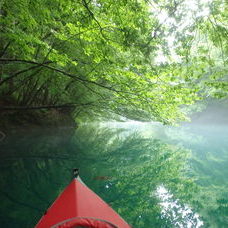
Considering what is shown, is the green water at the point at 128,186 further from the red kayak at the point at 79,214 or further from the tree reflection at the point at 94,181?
the red kayak at the point at 79,214

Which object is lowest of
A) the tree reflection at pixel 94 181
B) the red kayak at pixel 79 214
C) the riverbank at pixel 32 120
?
the red kayak at pixel 79 214

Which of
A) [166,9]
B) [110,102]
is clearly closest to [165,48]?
[166,9]

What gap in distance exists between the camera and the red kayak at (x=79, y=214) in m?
2.81

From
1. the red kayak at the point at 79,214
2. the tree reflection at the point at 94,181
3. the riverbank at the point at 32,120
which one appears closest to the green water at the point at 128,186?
the tree reflection at the point at 94,181

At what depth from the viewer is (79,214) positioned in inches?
114

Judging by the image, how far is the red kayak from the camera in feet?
9.23

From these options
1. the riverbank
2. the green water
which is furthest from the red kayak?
the riverbank

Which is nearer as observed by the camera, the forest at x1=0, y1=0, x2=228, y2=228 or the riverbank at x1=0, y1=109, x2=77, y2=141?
the forest at x1=0, y1=0, x2=228, y2=228

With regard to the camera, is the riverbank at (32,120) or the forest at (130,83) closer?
the forest at (130,83)

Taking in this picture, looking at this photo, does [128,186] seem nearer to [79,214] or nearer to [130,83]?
[79,214]

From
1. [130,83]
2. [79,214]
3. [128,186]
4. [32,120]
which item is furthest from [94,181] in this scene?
[32,120]

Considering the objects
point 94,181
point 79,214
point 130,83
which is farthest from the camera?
point 130,83

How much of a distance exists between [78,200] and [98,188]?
252cm

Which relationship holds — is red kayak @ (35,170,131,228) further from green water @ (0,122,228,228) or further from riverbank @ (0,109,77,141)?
riverbank @ (0,109,77,141)
